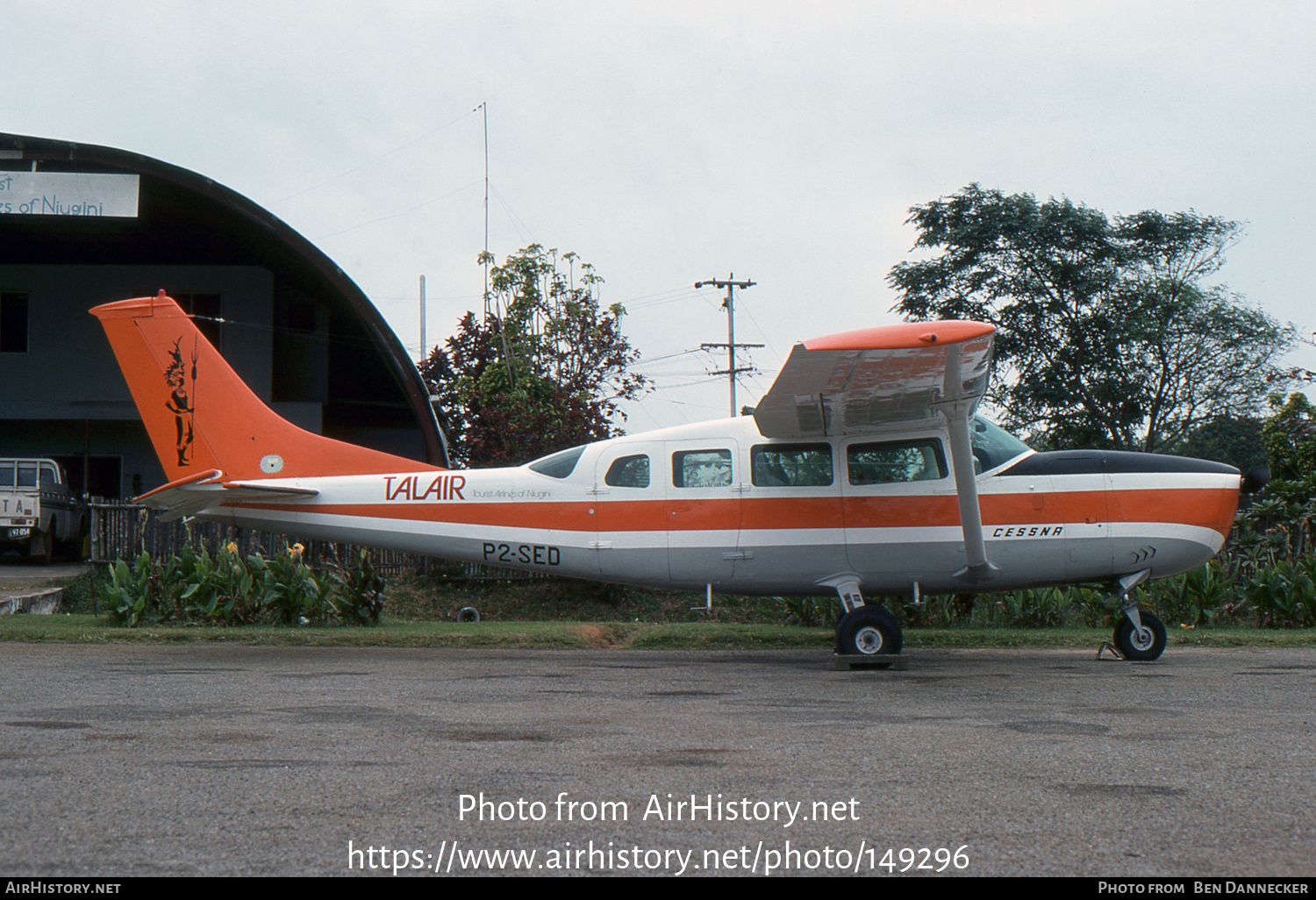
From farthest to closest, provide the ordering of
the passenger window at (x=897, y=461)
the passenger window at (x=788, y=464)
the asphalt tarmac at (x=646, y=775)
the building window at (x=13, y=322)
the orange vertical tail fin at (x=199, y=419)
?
the building window at (x=13, y=322)
the orange vertical tail fin at (x=199, y=419)
the passenger window at (x=788, y=464)
the passenger window at (x=897, y=461)
the asphalt tarmac at (x=646, y=775)

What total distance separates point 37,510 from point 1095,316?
95.5ft

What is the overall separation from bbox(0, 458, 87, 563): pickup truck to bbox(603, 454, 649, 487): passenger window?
14.4 m

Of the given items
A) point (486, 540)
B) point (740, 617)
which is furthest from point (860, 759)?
point (740, 617)

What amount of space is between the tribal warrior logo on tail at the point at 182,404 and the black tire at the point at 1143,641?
910 cm

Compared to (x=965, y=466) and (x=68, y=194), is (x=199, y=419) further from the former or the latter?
(x=68, y=194)

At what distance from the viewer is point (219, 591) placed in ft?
38.9

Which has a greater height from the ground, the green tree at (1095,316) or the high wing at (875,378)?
the green tree at (1095,316)

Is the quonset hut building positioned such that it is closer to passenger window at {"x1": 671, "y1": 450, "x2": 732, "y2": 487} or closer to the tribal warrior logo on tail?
the tribal warrior logo on tail

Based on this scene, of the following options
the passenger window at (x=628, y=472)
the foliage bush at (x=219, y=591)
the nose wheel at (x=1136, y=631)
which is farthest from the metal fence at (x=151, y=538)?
the nose wheel at (x=1136, y=631)

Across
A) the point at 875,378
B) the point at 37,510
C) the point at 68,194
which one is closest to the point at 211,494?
the point at 875,378

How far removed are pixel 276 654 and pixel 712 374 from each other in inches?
1356

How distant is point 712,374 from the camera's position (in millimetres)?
43094

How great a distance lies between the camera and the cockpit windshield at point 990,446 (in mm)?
9617

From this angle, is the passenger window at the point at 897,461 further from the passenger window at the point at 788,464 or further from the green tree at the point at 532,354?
the green tree at the point at 532,354
